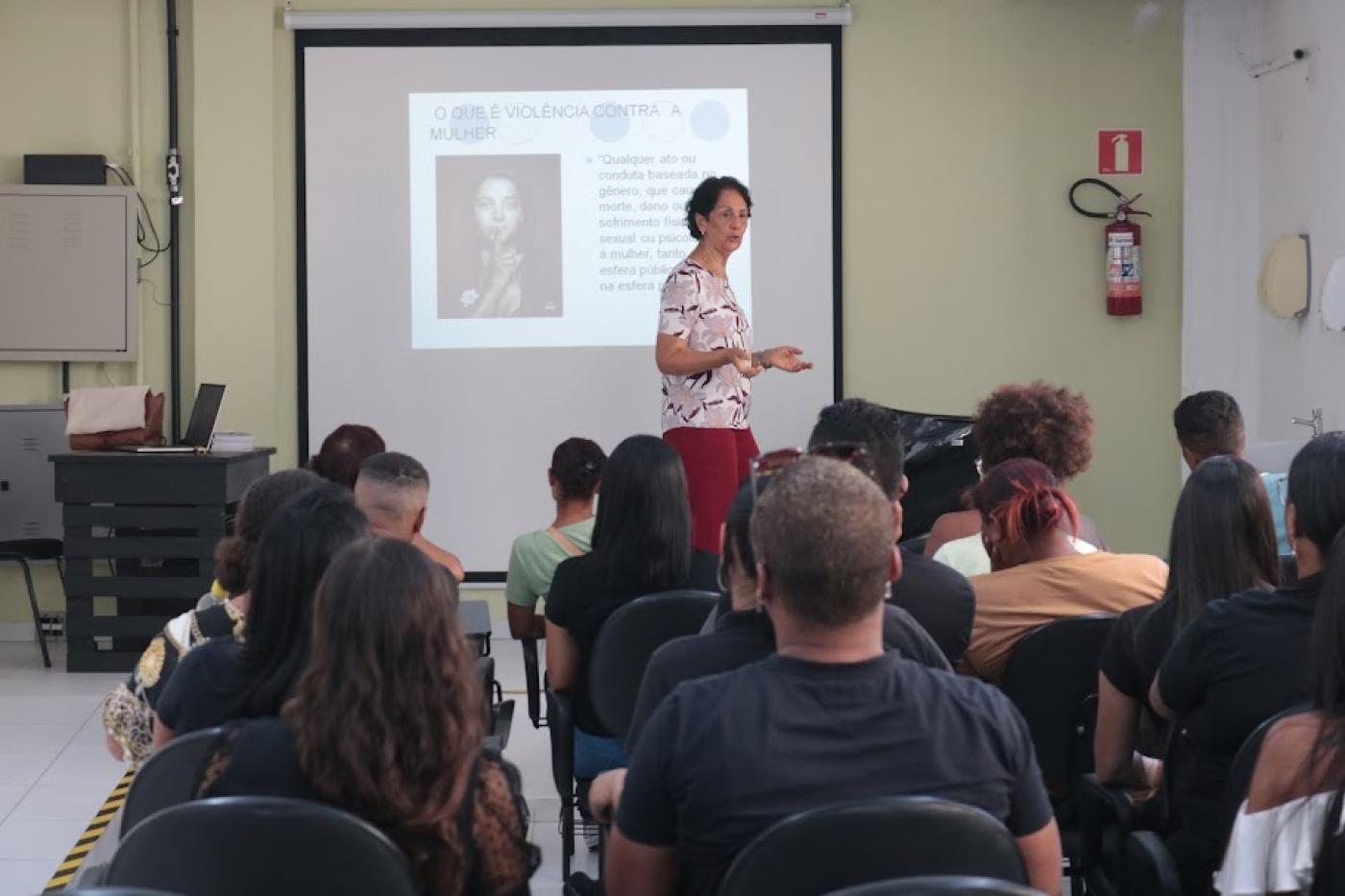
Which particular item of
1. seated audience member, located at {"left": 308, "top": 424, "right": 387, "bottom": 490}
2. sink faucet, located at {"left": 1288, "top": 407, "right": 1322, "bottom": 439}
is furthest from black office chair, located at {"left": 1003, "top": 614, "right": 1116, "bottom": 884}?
sink faucet, located at {"left": 1288, "top": 407, "right": 1322, "bottom": 439}

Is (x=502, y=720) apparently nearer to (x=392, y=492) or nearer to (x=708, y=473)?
(x=392, y=492)

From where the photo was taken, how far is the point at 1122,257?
674 centimetres

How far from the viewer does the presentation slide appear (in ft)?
22.3

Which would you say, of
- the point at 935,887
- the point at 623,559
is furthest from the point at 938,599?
the point at 935,887

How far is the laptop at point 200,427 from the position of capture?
6195mm

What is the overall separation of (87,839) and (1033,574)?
2.59 m

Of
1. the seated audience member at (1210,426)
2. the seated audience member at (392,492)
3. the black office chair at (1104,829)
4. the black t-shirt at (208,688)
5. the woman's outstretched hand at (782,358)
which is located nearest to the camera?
the black t-shirt at (208,688)

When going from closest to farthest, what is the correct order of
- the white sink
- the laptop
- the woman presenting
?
the white sink → the woman presenting → the laptop

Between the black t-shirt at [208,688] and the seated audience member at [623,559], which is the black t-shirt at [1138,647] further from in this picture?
the black t-shirt at [208,688]

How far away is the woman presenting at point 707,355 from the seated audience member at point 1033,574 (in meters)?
2.11

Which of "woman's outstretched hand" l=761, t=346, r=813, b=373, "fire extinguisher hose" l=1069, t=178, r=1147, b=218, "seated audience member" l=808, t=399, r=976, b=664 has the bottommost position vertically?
"seated audience member" l=808, t=399, r=976, b=664

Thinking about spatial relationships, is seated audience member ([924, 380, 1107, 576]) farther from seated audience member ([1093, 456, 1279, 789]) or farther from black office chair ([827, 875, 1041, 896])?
black office chair ([827, 875, 1041, 896])

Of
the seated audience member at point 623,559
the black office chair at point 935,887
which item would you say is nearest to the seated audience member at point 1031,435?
the seated audience member at point 623,559

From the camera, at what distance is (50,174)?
6.79 metres
